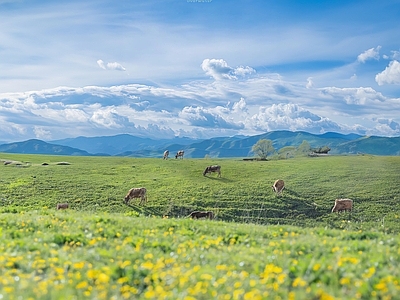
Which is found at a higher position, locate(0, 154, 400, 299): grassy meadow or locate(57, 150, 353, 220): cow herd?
locate(0, 154, 400, 299): grassy meadow

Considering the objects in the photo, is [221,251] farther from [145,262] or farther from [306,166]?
[306,166]

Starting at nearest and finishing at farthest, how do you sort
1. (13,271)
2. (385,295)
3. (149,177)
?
(385,295) < (13,271) < (149,177)

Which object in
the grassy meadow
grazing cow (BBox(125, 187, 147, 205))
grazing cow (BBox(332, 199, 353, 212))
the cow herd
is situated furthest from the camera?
grazing cow (BBox(125, 187, 147, 205))

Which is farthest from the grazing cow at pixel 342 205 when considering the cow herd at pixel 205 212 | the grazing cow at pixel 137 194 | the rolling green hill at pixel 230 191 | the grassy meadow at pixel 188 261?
the grassy meadow at pixel 188 261

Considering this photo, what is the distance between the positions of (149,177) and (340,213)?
84.3 feet

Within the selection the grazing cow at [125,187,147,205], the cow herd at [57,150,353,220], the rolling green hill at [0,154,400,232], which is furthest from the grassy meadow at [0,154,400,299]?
the rolling green hill at [0,154,400,232]

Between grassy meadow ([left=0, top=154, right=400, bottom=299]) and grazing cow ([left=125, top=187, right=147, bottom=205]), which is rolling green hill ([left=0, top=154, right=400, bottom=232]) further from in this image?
grassy meadow ([left=0, top=154, right=400, bottom=299])

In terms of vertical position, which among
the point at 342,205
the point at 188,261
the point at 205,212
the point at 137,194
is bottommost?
the point at 137,194

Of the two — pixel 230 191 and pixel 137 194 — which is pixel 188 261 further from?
pixel 230 191

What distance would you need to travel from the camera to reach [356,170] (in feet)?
178

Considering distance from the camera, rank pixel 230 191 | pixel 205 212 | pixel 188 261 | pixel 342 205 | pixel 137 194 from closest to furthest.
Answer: pixel 188 261, pixel 205 212, pixel 342 205, pixel 137 194, pixel 230 191

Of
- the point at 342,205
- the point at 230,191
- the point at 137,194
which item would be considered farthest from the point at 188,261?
the point at 230,191

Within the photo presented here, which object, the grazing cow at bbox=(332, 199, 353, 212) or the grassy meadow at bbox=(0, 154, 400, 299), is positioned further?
the grazing cow at bbox=(332, 199, 353, 212)

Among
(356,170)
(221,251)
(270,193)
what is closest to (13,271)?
(221,251)
